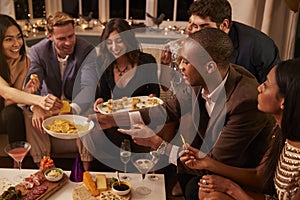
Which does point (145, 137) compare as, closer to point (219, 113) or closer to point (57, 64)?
point (219, 113)

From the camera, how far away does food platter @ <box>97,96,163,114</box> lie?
8.00ft

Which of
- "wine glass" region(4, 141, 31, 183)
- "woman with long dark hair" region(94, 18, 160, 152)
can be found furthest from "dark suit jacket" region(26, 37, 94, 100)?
"wine glass" region(4, 141, 31, 183)

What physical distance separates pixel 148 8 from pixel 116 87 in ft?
5.18

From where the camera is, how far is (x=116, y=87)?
2701mm

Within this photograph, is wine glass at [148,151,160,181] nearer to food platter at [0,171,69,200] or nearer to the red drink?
food platter at [0,171,69,200]

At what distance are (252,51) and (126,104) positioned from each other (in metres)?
0.89

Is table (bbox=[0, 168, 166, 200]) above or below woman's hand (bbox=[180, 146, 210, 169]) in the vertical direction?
below

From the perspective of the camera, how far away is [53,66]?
9.12 feet

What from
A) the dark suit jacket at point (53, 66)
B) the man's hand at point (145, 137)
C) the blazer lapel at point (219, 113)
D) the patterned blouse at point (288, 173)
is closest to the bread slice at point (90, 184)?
the man's hand at point (145, 137)

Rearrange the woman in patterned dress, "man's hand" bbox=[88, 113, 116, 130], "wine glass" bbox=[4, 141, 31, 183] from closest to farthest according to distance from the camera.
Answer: the woman in patterned dress → "wine glass" bbox=[4, 141, 31, 183] → "man's hand" bbox=[88, 113, 116, 130]

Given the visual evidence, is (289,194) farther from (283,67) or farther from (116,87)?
(116,87)

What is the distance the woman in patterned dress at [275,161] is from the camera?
5.06 ft

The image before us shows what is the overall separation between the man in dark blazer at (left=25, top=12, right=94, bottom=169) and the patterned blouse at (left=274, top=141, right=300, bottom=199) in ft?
4.66

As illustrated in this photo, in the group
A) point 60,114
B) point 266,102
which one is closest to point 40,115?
point 60,114
